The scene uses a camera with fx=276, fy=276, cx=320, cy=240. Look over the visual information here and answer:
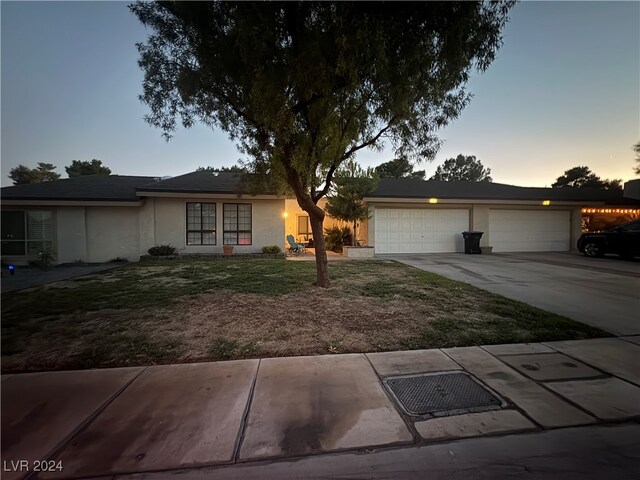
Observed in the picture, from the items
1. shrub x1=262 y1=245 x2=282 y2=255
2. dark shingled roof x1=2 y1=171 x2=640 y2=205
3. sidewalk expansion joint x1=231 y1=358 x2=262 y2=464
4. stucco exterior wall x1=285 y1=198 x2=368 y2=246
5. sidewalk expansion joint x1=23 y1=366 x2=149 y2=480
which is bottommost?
sidewalk expansion joint x1=23 y1=366 x2=149 y2=480

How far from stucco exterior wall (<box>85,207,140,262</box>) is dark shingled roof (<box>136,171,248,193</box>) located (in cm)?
145

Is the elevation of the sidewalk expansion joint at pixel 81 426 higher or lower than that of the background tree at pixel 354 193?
lower

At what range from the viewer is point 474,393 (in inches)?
104

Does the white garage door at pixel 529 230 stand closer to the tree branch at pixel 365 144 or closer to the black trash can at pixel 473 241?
the black trash can at pixel 473 241

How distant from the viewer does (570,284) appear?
23.6 ft

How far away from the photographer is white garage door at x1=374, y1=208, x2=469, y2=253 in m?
13.8

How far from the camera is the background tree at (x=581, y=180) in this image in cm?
3103

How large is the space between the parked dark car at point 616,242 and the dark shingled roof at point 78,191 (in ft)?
65.9

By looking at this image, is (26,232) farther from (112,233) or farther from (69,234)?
(112,233)

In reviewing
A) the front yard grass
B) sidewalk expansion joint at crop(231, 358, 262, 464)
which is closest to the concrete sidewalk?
sidewalk expansion joint at crop(231, 358, 262, 464)

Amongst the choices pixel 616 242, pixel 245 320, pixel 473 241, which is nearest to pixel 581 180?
pixel 616 242

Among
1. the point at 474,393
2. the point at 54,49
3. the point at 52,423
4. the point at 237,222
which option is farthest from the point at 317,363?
the point at 237,222

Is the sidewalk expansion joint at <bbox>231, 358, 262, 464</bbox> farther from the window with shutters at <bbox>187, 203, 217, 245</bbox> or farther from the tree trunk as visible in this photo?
the window with shutters at <bbox>187, 203, 217, 245</bbox>

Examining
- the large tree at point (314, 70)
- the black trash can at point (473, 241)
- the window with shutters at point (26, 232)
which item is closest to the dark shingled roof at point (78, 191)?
the window with shutters at point (26, 232)
